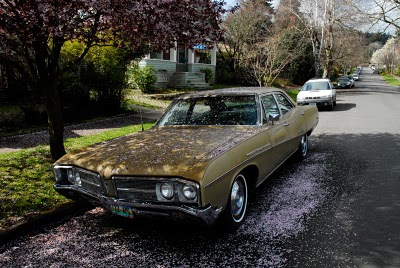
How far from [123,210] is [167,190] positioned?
1.75 ft

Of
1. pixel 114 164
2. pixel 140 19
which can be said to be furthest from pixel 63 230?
pixel 140 19

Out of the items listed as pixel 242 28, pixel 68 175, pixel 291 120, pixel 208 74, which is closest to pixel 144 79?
pixel 208 74

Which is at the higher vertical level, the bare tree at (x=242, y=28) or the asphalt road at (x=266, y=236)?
the bare tree at (x=242, y=28)

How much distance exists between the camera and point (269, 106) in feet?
16.8

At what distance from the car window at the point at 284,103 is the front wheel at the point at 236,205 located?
2.16 m

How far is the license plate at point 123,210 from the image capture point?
3248mm

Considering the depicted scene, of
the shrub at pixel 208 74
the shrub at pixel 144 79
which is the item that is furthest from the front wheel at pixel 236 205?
the shrub at pixel 208 74

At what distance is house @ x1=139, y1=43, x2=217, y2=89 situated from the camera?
21.7 metres

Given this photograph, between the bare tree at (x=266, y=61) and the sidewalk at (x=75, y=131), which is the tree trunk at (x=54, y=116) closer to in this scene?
the sidewalk at (x=75, y=131)

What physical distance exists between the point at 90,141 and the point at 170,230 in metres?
4.93

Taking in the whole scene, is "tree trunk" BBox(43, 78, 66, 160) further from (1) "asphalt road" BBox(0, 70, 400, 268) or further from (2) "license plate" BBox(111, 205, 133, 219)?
(2) "license plate" BBox(111, 205, 133, 219)

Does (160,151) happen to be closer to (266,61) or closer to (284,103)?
(284,103)

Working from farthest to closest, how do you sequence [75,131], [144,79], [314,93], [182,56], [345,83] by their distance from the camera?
1. [345,83]
2. [182,56]
3. [144,79]
4. [314,93]
5. [75,131]

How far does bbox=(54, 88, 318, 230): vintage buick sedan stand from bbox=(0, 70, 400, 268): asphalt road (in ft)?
0.82
